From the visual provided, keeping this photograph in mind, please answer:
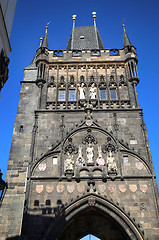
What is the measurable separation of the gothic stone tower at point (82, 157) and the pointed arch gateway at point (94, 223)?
3 cm

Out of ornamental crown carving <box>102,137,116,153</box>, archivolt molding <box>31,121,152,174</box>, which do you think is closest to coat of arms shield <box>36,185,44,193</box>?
archivolt molding <box>31,121,152,174</box>

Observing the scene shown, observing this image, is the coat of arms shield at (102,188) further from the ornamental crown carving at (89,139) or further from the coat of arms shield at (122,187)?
the ornamental crown carving at (89,139)

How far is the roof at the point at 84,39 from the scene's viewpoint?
56.9 ft

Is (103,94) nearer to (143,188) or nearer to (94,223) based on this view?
(143,188)

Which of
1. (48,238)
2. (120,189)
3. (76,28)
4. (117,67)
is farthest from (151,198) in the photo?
(76,28)

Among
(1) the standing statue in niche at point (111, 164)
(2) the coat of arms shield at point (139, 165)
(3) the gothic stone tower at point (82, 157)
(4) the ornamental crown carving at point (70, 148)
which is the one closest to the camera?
(3) the gothic stone tower at point (82, 157)

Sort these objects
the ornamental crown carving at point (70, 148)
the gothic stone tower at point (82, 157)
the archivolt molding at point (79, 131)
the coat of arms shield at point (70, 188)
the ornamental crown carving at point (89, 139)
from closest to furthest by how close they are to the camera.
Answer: the gothic stone tower at point (82, 157), the coat of arms shield at point (70, 188), the archivolt molding at point (79, 131), the ornamental crown carving at point (70, 148), the ornamental crown carving at point (89, 139)

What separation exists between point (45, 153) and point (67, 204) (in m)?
2.29

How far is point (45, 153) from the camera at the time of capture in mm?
10453

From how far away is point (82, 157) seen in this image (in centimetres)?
1028

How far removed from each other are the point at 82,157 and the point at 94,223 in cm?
285

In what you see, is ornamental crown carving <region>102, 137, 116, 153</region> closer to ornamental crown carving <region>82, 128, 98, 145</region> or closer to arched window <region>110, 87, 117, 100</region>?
ornamental crown carving <region>82, 128, 98, 145</region>

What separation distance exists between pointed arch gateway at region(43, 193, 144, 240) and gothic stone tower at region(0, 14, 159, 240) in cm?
3

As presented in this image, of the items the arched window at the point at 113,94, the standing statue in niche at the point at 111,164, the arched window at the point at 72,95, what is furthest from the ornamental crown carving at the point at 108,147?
the arched window at the point at 72,95
